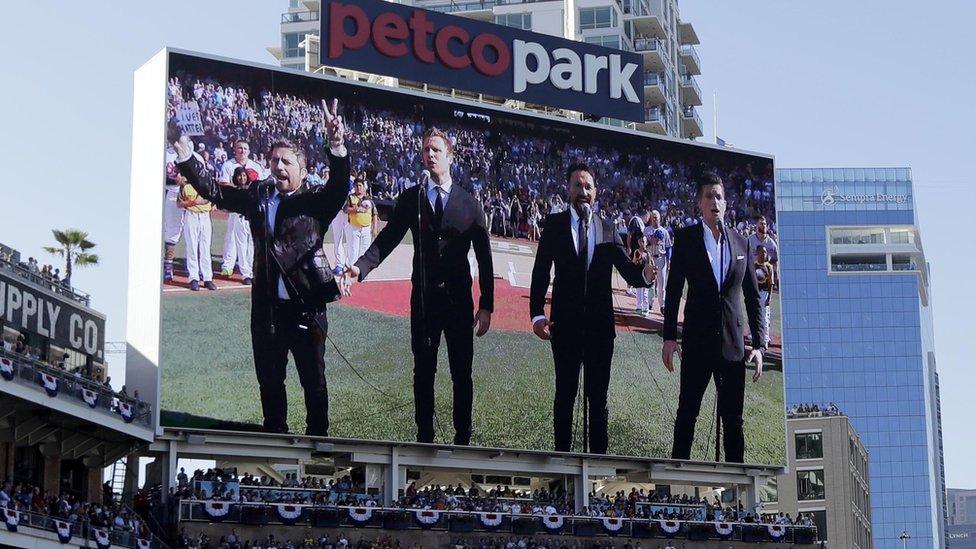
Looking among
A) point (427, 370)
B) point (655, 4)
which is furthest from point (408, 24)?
point (655, 4)

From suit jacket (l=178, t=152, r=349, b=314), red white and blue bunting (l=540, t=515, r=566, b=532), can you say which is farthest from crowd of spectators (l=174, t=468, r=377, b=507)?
red white and blue bunting (l=540, t=515, r=566, b=532)

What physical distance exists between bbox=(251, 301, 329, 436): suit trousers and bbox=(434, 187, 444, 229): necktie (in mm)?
5580

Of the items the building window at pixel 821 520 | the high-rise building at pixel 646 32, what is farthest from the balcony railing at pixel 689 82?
the building window at pixel 821 520

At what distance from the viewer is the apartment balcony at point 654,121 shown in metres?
95.4

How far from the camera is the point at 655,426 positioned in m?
64.6

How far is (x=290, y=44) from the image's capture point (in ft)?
366

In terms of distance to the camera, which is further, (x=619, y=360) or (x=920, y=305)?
(x=920, y=305)

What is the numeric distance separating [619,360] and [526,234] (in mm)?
5856

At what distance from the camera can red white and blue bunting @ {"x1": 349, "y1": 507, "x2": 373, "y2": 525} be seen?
190ft

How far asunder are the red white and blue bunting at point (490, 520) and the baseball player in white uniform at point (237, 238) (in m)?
12.0

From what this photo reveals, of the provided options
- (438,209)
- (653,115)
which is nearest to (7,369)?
(438,209)

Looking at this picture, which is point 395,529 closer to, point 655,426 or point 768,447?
point 655,426

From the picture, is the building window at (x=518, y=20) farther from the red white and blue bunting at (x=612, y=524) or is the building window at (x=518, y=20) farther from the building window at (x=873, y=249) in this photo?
the building window at (x=873, y=249)

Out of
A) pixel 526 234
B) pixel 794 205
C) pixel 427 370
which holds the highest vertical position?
pixel 794 205
